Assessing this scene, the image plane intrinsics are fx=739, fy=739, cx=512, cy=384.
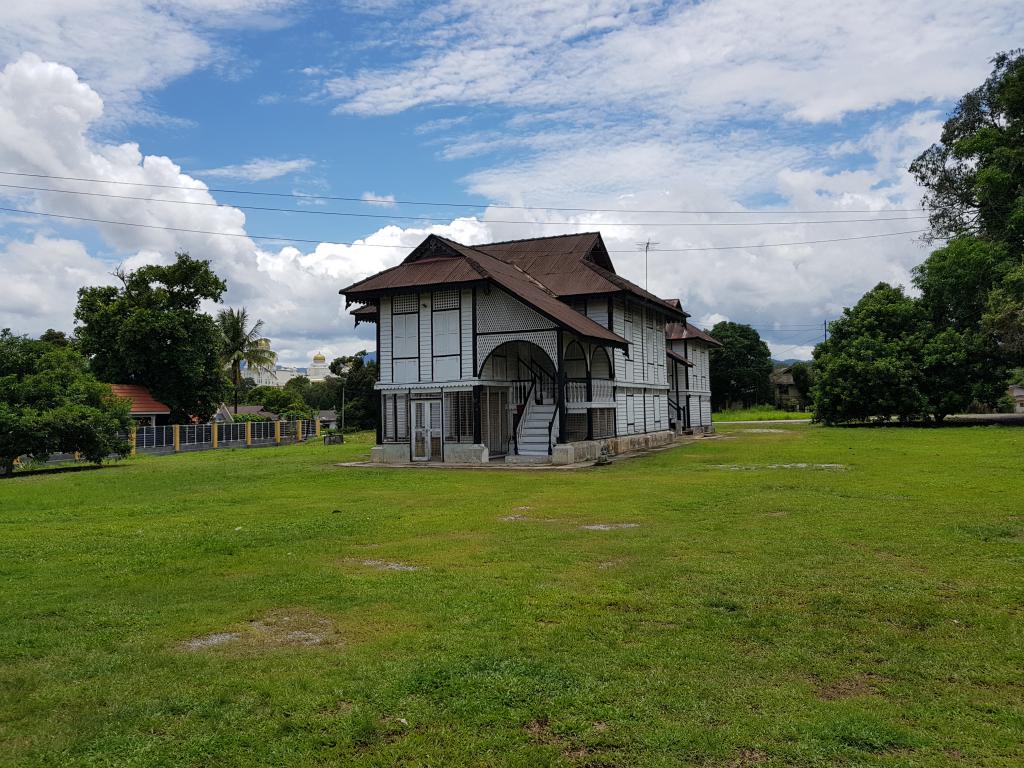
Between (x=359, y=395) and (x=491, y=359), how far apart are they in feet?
144

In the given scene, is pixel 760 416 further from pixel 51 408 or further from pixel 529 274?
pixel 51 408

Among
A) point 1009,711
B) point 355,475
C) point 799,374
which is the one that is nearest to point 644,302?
point 355,475

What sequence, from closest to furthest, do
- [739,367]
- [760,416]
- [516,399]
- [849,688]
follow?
[849,688] → [516,399] → [760,416] → [739,367]

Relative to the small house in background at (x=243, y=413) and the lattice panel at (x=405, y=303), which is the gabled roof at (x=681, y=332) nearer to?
the lattice panel at (x=405, y=303)

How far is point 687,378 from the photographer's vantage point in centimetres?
4353

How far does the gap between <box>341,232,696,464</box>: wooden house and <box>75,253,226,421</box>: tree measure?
21.0 meters

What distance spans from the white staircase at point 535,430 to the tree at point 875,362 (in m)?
26.2

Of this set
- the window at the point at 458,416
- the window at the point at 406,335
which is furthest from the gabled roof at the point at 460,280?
the window at the point at 458,416

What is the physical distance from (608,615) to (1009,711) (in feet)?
9.41

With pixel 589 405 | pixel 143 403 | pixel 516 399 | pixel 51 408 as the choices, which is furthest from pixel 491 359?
pixel 143 403

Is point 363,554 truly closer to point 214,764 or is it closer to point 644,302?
point 214,764

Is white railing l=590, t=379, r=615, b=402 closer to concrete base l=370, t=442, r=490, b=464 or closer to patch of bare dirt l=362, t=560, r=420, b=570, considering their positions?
concrete base l=370, t=442, r=490, b=464

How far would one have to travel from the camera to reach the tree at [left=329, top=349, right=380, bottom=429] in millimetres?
65750

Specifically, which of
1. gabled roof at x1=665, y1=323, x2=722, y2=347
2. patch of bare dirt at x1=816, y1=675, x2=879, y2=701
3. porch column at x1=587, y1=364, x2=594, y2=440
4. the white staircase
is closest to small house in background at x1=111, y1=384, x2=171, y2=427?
the white staircase
